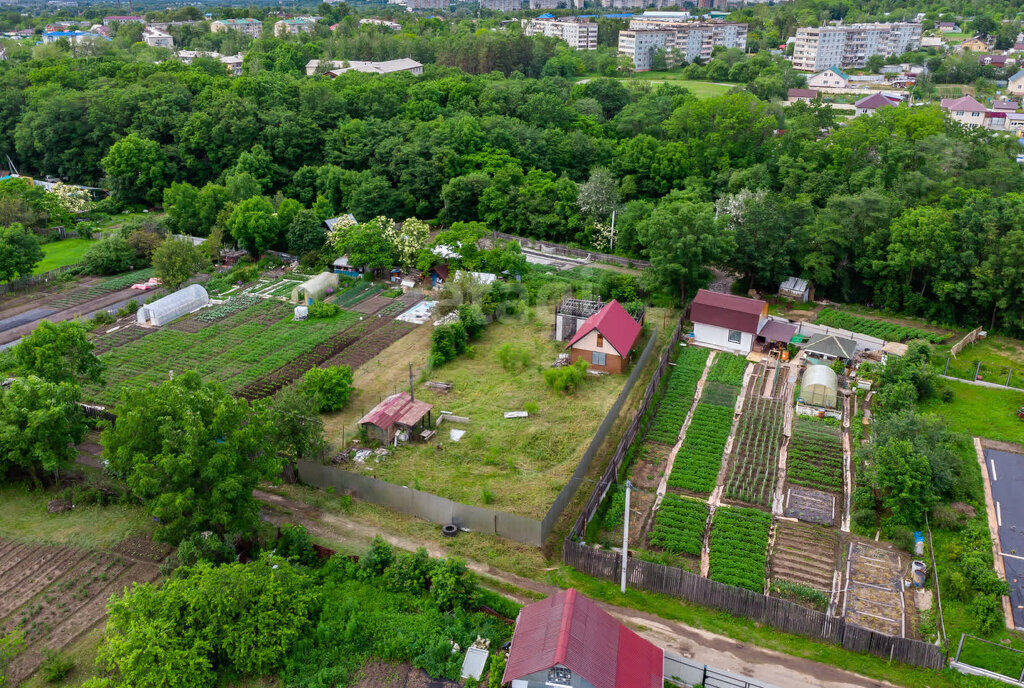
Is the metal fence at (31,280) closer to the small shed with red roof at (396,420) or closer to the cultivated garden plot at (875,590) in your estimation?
the small shed with red roof at (396,420)

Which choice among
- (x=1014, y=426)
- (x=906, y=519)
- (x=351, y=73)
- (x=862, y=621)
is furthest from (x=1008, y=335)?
(x=351, y=73)

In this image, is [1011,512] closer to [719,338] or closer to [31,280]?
[719,338]

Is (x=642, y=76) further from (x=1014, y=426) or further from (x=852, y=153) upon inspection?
(x=1014, y=426)

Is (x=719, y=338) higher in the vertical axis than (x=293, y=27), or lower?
lower

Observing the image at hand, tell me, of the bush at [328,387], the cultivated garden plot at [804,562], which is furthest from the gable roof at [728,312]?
the bush at [328,387]

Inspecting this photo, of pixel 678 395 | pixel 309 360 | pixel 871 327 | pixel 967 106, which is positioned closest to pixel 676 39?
pixel 967 106

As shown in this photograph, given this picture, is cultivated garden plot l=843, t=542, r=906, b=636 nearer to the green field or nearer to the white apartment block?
the green field

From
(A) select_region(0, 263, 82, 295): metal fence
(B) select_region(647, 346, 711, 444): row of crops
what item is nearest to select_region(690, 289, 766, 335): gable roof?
(B) select_region(647, 346, 711, 444): row of crops
